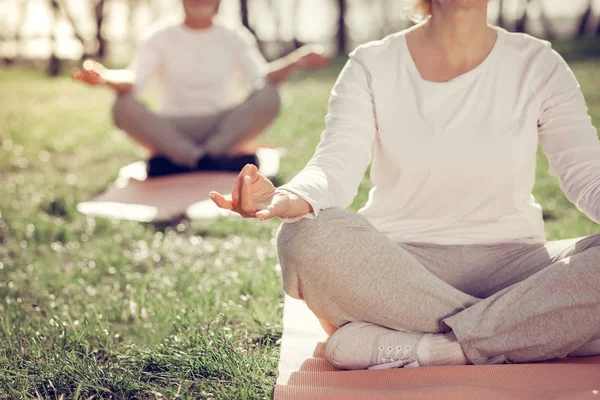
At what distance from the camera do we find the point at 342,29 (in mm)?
19953

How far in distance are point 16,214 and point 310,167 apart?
9.79 ft

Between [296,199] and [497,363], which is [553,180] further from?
[296,199]

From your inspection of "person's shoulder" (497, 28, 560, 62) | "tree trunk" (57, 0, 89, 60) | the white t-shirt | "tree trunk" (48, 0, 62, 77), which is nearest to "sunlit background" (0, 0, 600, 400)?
"person's shoulder" (497, 28, 560, 62)

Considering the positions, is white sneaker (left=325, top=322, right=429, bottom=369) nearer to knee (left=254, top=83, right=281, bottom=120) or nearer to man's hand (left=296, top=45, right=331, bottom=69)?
man's hand (left=296, top=45, right=331, bottom=69)

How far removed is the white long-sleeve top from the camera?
260 cm

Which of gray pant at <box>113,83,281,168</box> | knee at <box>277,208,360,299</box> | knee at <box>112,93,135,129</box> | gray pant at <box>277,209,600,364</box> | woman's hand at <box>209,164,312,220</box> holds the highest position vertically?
woman's hand at <box>209,164,312,220</box>

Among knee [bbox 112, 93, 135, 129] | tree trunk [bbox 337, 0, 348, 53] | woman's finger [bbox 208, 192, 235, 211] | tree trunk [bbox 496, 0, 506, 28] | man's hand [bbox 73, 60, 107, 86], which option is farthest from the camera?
tree trunk [bbox 337, 0, 348, 53]

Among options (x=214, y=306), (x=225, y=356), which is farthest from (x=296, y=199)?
(x=214, y=306)

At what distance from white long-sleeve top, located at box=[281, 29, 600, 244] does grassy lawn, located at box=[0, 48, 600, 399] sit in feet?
2.41

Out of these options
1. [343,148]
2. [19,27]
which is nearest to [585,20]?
[19,27]

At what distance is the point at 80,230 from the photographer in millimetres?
4539

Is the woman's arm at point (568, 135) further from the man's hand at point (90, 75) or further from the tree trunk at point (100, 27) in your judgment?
the tree trunk at point (100, 27)

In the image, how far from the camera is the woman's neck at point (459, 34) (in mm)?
2689

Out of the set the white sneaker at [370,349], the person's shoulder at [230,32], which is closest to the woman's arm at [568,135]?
the white sneaker at [370,349]
